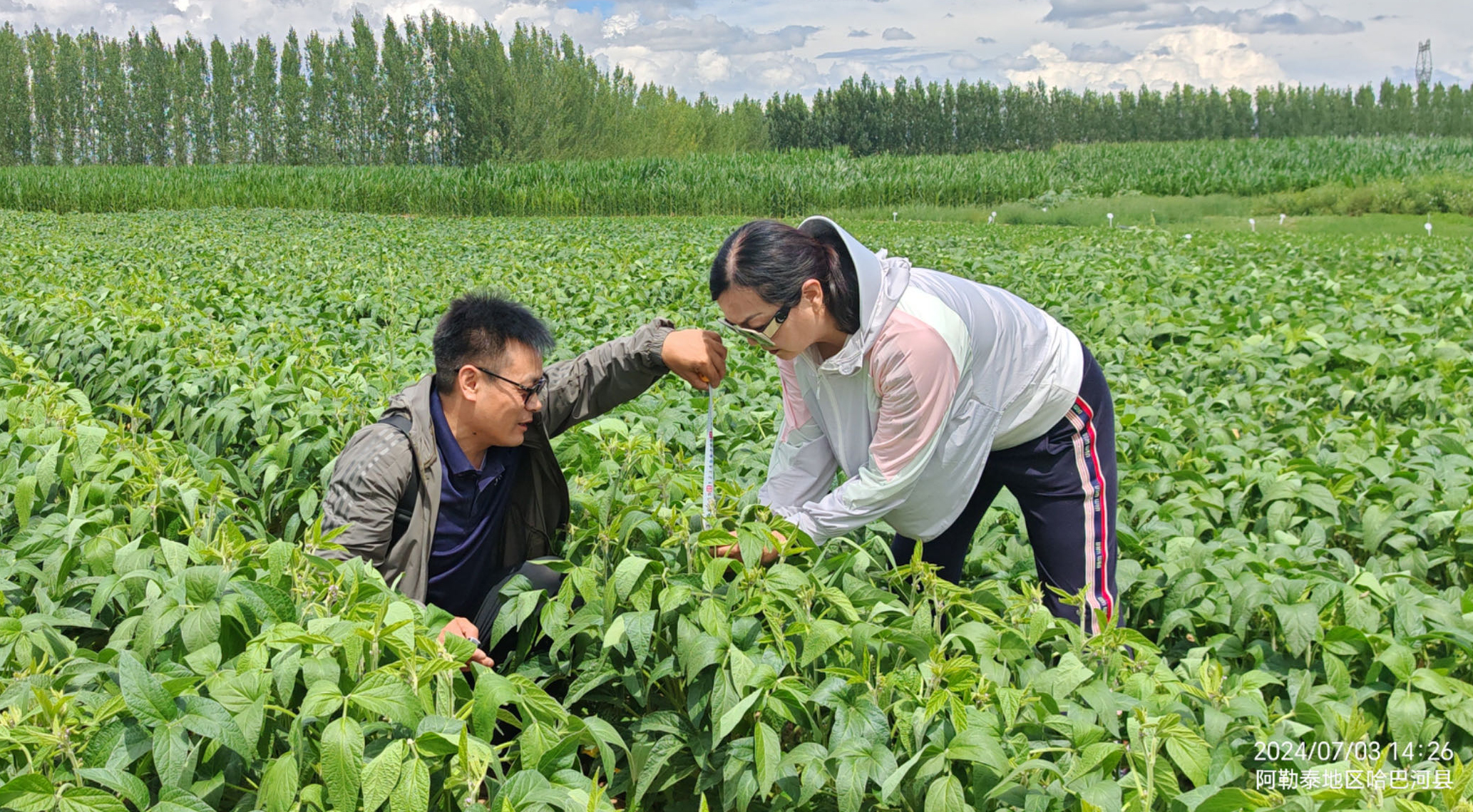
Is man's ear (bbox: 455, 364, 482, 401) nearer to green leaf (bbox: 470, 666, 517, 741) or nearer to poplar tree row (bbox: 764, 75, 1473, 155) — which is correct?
green leaf (bbox: 470, 666, 517, 741)

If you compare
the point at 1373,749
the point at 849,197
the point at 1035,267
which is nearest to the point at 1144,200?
the point at 849,197

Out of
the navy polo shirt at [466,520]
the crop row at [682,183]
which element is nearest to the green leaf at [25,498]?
the navy polo shirt at [466,520]

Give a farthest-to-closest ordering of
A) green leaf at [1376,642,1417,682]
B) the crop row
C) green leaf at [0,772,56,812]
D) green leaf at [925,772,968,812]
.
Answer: the crop row, green leaf at [1376,642,1417,682], green leaf at [925,772,968,812], green leaf at [0,772,56,812]

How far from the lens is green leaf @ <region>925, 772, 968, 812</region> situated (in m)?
1.57

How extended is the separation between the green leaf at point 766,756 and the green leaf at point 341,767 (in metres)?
0.63

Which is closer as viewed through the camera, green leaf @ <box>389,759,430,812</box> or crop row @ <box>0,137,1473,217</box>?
green leaf @ <box>389,759,430,812</box>

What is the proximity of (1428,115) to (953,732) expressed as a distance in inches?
2784

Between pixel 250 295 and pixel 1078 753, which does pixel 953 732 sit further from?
pixel 250 295

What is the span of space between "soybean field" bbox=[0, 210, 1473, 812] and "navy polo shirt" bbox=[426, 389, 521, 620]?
237 millimetres

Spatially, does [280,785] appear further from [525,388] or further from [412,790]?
[525,388]

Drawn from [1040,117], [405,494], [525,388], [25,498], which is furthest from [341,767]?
[1040,117]

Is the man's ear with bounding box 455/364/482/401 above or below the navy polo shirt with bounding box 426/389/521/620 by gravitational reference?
above

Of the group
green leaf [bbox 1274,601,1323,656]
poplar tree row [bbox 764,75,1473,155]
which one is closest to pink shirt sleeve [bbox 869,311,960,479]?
→ green leaf [bbox 1274,601,1323,656]

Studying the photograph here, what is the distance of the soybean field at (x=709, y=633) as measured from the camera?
153cm
